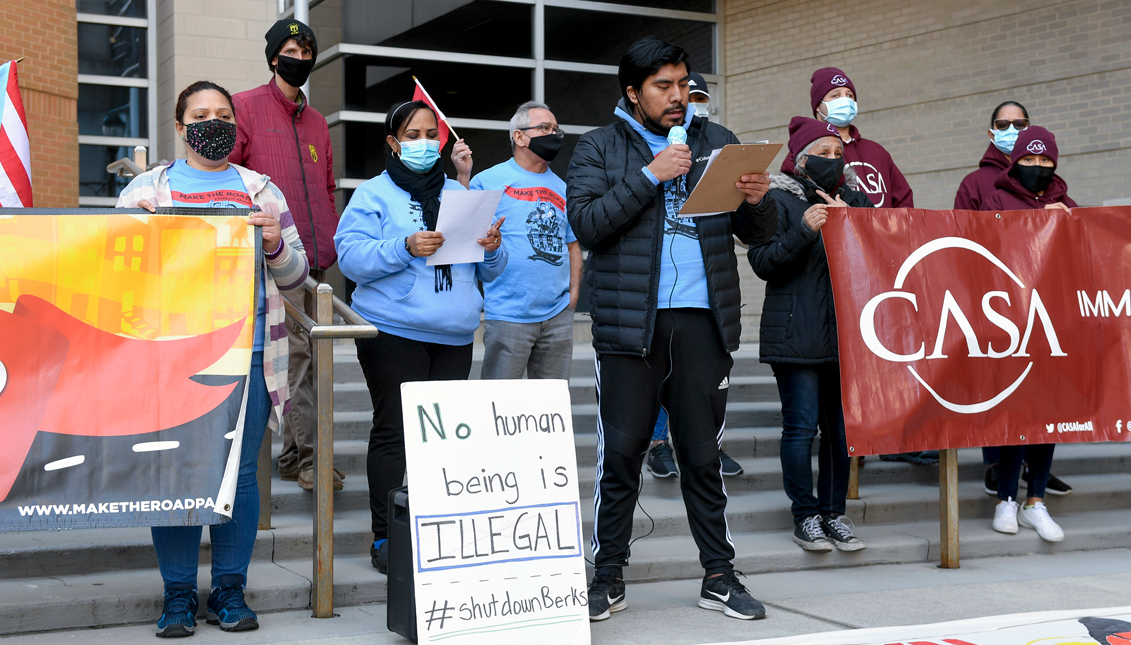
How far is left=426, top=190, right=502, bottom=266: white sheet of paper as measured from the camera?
13.4 feet

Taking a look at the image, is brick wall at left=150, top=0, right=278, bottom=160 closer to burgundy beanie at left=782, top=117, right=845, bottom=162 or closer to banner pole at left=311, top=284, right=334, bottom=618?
burgundy beanie at left=782, top=117, right=845, bottom=162

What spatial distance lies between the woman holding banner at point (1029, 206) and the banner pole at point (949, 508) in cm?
57

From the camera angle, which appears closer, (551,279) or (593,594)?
(593,594)

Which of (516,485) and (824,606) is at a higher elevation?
(516,485)

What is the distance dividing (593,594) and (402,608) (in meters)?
0.78

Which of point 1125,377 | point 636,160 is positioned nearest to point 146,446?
point 636,160

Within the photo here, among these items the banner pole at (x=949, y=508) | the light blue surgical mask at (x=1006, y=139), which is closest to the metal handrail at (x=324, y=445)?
the banner pole at (x=949, y=508)

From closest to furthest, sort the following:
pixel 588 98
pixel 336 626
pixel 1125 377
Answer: pixel 336 626, pixel 1125 377, pixel 588 98

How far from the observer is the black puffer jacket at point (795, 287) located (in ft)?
16.1

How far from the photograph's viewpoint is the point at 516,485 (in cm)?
367

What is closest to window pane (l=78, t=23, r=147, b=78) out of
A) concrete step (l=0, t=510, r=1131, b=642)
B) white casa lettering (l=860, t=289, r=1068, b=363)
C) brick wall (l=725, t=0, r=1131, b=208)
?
brick wall (l=725, t=0, r=1131, b=208)

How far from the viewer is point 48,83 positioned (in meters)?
8.58

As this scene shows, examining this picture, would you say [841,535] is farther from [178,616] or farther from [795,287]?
[178,616]

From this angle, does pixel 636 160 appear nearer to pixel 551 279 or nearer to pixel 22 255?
pixel 551 279
